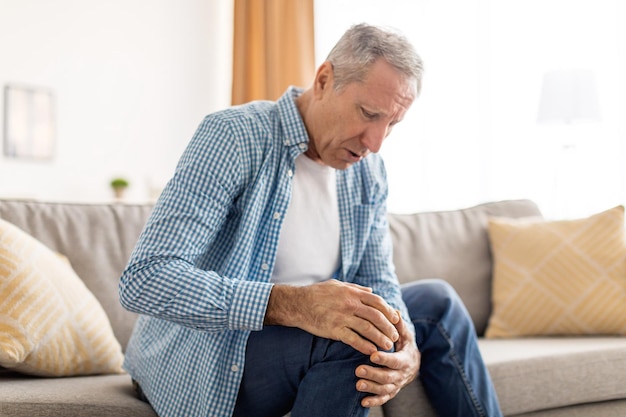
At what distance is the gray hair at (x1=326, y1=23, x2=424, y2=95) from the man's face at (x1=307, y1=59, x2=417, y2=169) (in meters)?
0.01

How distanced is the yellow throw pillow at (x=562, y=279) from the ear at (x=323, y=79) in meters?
1.05

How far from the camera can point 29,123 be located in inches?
161

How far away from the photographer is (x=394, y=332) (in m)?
1.32

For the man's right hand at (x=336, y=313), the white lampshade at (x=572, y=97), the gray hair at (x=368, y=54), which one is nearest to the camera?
the man's right hand at (x=336, y=313)

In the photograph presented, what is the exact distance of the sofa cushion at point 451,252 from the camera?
2.42 meters

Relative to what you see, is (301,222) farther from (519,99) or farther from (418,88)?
(519,99)

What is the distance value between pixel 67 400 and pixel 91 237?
2.16 feet

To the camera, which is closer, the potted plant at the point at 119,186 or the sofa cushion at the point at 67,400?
the sofa cushion at the point at 67,400

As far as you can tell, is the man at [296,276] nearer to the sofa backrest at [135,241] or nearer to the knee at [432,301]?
the knee at [432,301]

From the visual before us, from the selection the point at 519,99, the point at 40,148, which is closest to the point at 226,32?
the point at 40,148

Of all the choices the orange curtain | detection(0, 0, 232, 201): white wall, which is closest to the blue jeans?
detection(0, 0, 232, 201): white wall

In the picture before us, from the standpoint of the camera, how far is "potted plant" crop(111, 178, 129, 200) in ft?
13.6

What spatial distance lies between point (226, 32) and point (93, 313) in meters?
3.52

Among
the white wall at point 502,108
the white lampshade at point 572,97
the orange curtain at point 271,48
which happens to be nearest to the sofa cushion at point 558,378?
the white lampshade at point 572,97
